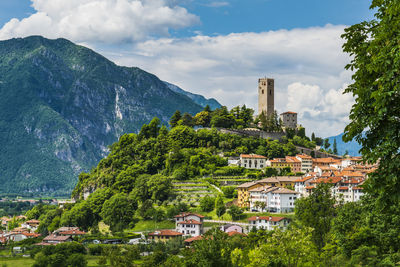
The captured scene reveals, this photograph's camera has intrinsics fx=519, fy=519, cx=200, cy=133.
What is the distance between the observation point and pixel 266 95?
486ft

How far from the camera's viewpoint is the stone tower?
14788 centimetres

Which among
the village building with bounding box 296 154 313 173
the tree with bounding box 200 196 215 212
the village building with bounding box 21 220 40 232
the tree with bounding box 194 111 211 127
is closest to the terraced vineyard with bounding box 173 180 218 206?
the tree with bounding box 200 196 215 212

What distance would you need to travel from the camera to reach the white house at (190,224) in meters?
81.1

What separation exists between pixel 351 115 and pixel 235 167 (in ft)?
308

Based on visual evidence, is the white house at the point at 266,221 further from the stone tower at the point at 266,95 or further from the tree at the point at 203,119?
the stone tower at the point at 266,95

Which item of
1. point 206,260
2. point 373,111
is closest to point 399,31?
point 373,111

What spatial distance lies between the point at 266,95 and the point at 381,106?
5372 inches

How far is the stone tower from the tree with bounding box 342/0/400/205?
133750 mm

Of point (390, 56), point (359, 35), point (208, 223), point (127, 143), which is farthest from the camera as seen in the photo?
point (127, 143)

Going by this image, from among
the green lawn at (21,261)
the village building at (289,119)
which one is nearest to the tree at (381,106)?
the green lawn at (21,261)

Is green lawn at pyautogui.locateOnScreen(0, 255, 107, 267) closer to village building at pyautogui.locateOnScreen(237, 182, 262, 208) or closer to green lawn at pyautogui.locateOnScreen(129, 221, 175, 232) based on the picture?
green lawn at pyautogui.locateOnScreen(129, 221, 175, 232)

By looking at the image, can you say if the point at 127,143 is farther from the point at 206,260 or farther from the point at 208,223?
the point at 206,260

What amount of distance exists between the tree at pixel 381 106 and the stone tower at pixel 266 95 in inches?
5266

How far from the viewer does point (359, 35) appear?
15.2 metres
